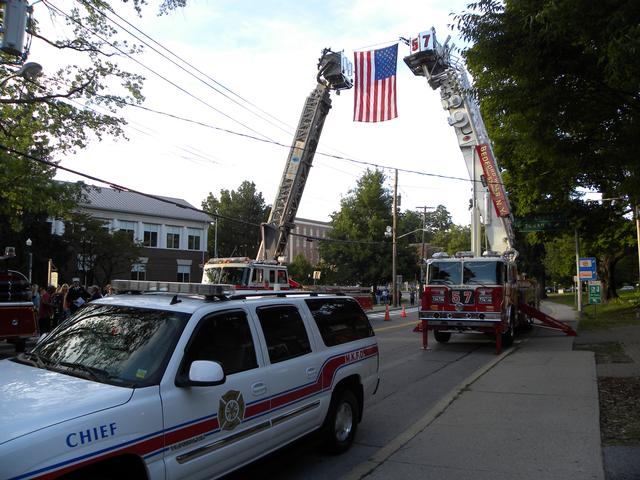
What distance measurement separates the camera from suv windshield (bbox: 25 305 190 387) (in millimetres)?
3609

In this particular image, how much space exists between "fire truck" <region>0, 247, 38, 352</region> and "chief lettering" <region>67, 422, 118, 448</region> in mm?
9823

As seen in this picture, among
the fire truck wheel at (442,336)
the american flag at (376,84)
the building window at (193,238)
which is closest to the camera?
the fire truck wheel at (442,336)

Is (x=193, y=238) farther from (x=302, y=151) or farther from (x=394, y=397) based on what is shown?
(x=394, y=397)

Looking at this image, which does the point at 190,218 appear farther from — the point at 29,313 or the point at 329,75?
the point at 29,313

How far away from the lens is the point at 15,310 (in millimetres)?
11391

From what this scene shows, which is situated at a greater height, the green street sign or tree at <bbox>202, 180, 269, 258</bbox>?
tree at <bbox>202, 180, 269, 258</bbox>

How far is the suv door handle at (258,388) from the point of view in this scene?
A: 4203 millimetres

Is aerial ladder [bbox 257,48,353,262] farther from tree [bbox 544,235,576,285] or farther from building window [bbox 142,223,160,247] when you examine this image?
building window [bbox 142,223,160,247]

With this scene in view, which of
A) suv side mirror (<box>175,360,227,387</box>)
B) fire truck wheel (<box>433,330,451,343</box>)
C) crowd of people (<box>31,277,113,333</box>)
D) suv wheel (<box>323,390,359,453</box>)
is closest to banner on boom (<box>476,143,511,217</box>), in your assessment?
fire truck wheel (<box>433,330,451,343</box>)

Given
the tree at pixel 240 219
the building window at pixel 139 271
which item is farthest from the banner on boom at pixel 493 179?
the tree at pixel 240 219

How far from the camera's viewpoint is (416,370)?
11.0 metres

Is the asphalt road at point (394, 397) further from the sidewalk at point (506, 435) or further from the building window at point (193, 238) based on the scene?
the building window at point (193, 238)

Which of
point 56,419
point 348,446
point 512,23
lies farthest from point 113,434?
point 512,23

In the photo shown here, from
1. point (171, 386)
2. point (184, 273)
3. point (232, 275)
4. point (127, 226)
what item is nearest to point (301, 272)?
point (184, 273)
